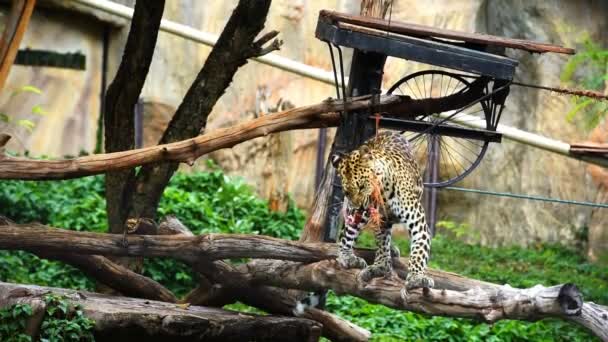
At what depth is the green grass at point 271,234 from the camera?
9953 millimetres

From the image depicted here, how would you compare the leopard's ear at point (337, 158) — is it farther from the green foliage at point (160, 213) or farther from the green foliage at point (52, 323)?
the green foliage at point (160, 213)

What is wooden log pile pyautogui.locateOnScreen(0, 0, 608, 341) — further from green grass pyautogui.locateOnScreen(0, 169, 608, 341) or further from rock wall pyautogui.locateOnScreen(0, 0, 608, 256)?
rock wall pyautogui.locateOnScreen(0, 0, 608, 256)

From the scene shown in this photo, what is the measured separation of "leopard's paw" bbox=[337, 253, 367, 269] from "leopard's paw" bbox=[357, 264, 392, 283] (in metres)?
0.11

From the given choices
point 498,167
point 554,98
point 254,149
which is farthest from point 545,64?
point 254,149

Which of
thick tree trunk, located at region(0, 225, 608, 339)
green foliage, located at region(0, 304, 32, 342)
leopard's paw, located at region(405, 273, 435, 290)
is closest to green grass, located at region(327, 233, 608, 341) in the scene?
thick tree trunk, located at region(0, 225, 608, 339)

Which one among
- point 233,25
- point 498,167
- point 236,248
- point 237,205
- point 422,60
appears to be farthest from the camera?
point 498,167

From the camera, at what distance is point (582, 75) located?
44.6 feet

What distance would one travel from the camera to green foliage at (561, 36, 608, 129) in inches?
413

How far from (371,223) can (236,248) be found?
3.75 feet

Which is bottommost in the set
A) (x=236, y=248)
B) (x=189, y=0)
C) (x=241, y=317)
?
(x=241, y=317)

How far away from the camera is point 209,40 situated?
11.3 m

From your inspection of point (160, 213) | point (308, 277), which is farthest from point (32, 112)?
point (308, 277)

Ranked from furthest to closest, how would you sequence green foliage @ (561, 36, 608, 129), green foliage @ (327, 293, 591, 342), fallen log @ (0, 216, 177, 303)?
green foliage @ (561, 36, 608, 129) < green foliage @ (327, 293, 591, 342) < fallen log @ (0, 216, 177, 303)

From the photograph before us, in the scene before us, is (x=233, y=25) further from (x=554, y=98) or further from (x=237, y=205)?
(x=554, y=98)
